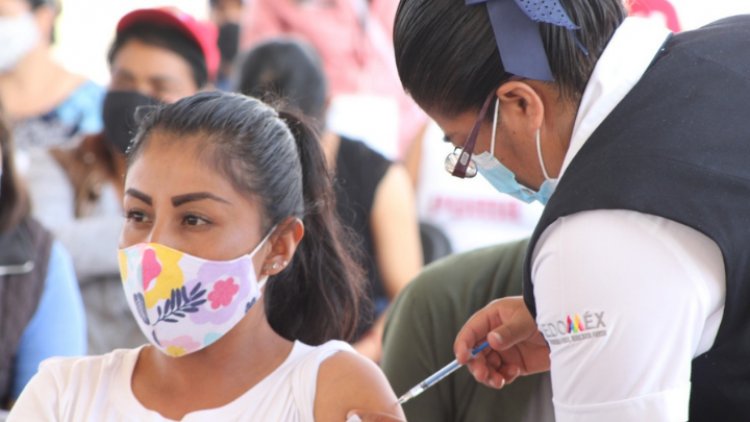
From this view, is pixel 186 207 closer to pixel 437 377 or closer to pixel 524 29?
pixel 437 377

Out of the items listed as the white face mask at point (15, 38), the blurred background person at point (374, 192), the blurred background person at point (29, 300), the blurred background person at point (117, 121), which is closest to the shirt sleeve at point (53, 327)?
the blurred background person at point (29, 300)

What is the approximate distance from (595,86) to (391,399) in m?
0.57

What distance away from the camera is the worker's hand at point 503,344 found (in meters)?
1.66

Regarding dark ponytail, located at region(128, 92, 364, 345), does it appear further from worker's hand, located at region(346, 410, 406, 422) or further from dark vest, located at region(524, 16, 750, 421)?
dark vest, located at region(524, 16, 750, 421)

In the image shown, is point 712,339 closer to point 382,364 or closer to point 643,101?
point 643,101

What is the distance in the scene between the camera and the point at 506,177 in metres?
1.55

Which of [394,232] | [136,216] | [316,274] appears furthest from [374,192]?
[136,216]

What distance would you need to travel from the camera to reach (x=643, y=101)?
54.0 inches

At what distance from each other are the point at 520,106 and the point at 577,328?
285 mm

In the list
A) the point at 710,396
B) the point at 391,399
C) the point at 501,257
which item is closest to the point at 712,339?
the point at 710,396

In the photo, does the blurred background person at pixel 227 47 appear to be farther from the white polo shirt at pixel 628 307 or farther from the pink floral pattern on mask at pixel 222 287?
the white polo shirt at pixel 628 307

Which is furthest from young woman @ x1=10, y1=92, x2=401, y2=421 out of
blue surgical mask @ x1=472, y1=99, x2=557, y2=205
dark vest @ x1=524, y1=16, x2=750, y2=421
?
dark vest @ x1=524, y1=16, x2=750, y2=421

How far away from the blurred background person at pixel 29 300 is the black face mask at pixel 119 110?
1.82 feet

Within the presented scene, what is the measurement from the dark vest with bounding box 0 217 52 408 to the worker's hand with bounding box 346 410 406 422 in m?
1.09
